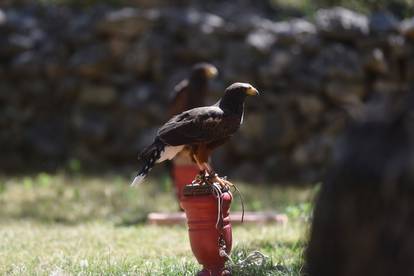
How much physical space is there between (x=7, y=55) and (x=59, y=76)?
0.95 meters

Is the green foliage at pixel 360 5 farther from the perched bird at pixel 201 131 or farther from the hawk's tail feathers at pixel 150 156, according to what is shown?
the hawk's tail feathers at pixel 150 156

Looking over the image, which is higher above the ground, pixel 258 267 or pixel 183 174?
pixel 183 174

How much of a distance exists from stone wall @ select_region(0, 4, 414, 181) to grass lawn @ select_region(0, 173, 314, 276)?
1078 mm

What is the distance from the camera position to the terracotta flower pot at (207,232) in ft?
13.3

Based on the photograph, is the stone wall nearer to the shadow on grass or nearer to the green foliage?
the green foliage

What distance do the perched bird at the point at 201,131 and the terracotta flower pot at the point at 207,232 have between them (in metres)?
0.34

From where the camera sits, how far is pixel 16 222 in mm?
7602

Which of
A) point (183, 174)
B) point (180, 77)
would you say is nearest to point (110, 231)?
point (183, 174)

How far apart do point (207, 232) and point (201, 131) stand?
0.61m

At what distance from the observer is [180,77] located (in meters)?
11.0

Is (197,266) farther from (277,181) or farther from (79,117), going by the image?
(79,117)

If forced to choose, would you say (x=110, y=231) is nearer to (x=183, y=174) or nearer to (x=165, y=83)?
(x=183, y=174)

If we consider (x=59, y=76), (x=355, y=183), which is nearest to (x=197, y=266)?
(x=355, y=183)

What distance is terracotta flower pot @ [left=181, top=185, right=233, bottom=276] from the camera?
4.05 metres
